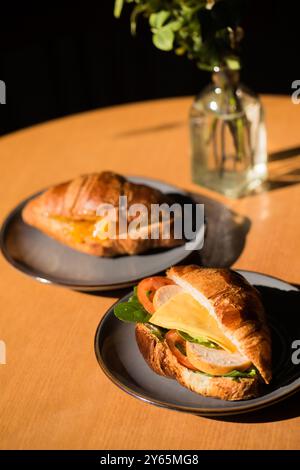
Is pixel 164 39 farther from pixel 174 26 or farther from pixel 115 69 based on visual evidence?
pixel 115 69

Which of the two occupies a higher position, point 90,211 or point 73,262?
point 90,211

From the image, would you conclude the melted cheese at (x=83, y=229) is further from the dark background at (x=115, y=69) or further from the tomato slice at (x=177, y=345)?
the dark background at (x=115, y=69)

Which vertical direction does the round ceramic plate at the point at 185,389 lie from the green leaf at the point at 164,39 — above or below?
below

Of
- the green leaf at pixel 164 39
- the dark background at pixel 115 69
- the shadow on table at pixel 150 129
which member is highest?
the green leaf at pixel 164 39

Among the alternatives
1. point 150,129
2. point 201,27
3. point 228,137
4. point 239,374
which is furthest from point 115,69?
point 239,374

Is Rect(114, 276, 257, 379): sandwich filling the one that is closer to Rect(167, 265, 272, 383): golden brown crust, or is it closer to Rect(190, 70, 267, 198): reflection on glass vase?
Rect(167, 265, 272, 383): golden brown crust

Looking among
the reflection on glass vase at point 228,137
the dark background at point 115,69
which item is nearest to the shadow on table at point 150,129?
the reflection on glass vase at point 228,137
